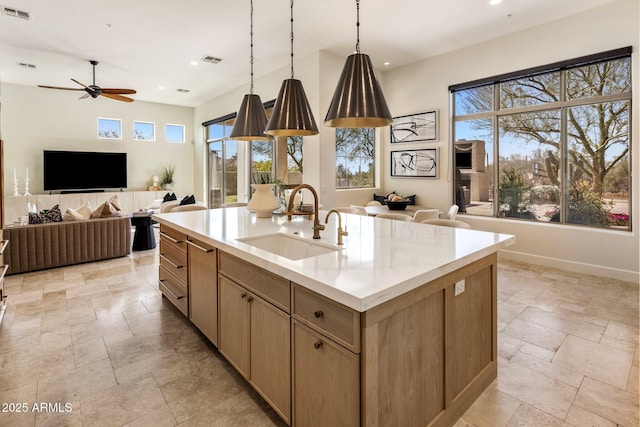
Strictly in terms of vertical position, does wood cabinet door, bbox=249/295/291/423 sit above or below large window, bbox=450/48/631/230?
below

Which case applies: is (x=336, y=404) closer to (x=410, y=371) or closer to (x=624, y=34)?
(x=410, y=371)

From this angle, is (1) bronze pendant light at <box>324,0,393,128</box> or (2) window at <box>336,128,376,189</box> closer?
(1) bronze pendant light at <box>324,0,393,128</box>

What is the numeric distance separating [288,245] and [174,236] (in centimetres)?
124

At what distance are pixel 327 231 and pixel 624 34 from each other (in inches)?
175

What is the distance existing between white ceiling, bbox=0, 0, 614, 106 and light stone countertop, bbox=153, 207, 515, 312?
9.56ft

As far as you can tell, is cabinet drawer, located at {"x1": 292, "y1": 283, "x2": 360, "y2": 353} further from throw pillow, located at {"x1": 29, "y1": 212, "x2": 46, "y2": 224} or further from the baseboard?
throw pillow, located at {"x1": 29, "y1": 212, "x2": 46, "y2": 224}

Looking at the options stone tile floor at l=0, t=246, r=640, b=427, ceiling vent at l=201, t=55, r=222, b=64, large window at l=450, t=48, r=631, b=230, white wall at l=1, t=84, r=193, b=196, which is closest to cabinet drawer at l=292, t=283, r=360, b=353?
stone tile floor at l=0, t=246, r=640, b=427

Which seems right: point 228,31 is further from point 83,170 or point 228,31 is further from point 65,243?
point 83,170

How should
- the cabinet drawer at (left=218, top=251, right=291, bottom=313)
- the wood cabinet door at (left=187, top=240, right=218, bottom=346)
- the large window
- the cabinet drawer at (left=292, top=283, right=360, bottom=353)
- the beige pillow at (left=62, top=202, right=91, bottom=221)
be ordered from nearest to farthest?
the cabinet drawer at (left=292, top=283, right=360, bottom=353) < the cabinet drawer at (left=218, top=251, right=291, bottom=313) < the wood cabinet door at (left=187, top=240, right=218, bottom=346) < the large window < the beige pillow at (left=62, top=202, right=91, bottom=221)

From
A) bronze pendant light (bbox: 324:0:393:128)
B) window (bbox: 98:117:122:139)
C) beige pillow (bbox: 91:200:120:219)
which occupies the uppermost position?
window (bbox: 98:117:122:139)

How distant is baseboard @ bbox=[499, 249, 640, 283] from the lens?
4012mm

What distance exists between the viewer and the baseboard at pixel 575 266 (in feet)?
13.2

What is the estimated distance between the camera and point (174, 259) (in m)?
2.97

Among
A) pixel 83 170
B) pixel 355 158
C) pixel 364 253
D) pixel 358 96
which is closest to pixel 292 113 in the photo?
pixel 358 96
